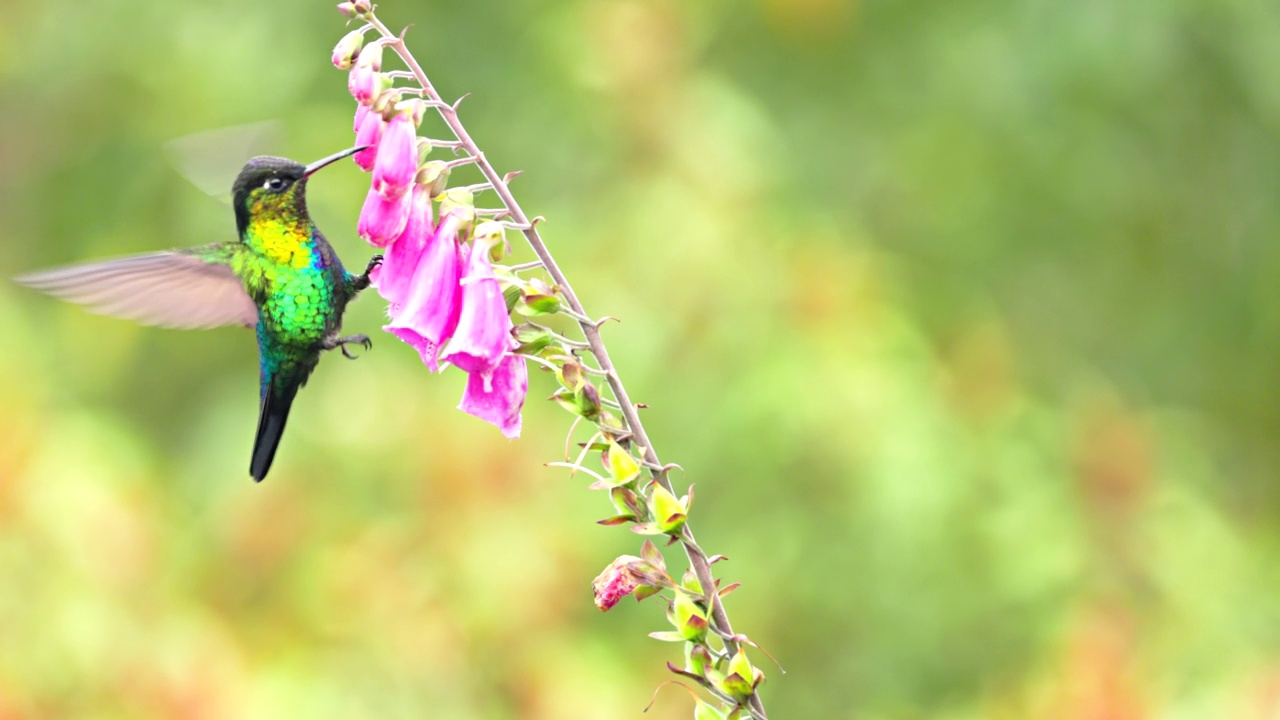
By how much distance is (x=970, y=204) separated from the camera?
614cm

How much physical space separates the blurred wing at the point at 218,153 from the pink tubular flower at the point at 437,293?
0.86 meters

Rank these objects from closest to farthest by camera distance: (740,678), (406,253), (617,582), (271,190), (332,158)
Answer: (740,678) → (617,582) → (406,253) → (332,158) → (271,190)

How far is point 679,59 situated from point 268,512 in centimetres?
210

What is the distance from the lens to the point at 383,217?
2.11 m

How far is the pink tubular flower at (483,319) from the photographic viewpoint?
199cm

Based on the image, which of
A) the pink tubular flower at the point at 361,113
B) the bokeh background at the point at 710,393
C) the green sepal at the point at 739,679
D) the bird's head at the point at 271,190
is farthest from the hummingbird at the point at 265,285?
the bokeh background at the point at 710,393

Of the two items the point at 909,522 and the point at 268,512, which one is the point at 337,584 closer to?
the point at 268,512

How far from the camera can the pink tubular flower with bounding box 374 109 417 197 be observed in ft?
6.64

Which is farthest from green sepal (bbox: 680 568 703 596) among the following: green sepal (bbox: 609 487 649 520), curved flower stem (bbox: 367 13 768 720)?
green sepal (bbox: 609 487 649 520)

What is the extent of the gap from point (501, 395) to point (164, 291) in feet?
3.36

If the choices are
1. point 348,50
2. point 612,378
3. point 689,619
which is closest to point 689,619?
point 689,619

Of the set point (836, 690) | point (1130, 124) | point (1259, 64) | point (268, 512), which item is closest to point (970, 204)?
point (1130, 124)

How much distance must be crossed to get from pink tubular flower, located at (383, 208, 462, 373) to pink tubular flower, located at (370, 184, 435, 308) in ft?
0.10

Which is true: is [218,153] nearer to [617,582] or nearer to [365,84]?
[365,84]
